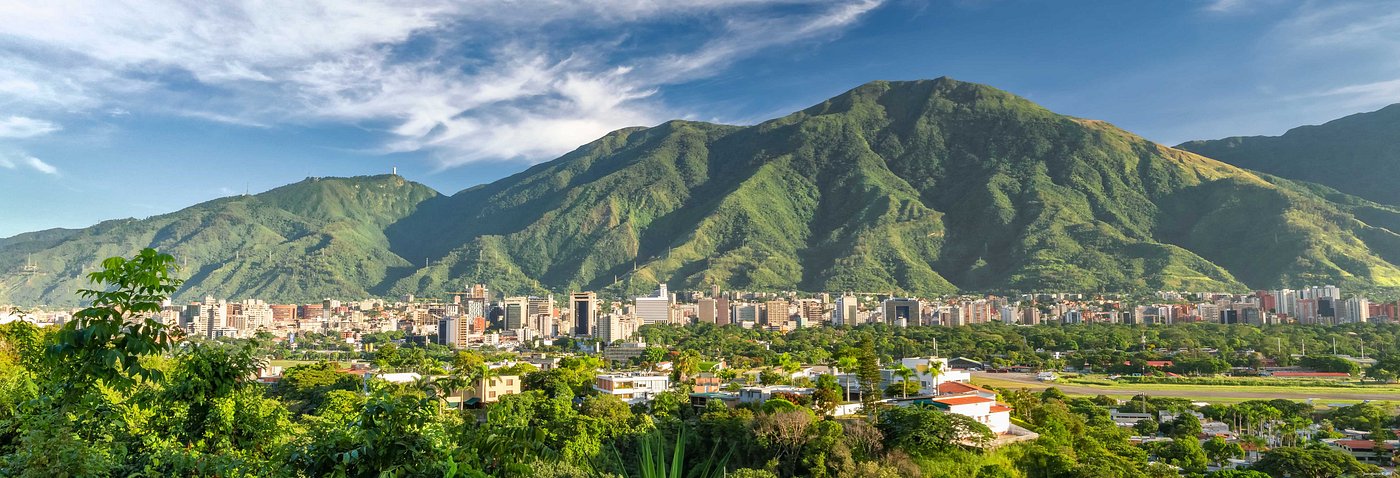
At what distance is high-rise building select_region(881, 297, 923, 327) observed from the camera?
334 feet

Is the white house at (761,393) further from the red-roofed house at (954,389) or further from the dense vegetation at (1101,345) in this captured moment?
the dense vegetation at (1101,345)

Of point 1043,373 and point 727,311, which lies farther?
point 727,311

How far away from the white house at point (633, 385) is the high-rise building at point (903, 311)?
61172mm

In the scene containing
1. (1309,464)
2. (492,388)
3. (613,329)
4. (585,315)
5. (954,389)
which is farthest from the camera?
(585,315)

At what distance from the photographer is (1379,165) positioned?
599ft

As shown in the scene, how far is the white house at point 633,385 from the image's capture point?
1540 inches

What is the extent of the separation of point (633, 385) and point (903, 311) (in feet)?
222

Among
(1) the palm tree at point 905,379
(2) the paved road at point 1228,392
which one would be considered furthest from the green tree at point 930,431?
(2) the paved road at point 1228,392

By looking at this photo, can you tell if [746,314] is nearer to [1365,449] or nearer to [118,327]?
[1365,449]

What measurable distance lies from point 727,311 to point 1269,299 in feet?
201

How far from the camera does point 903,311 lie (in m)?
104

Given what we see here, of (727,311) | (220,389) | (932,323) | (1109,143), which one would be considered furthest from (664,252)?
(220,389)

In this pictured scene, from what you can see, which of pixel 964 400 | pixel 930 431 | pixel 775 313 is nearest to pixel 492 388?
pixel 964 400

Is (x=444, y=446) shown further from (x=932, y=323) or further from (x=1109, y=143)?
(x=1109, y=143)
